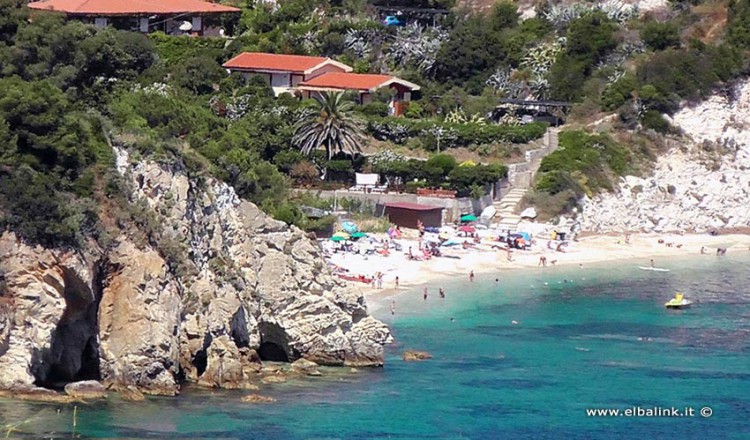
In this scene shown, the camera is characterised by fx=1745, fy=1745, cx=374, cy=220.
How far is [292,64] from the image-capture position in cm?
7869

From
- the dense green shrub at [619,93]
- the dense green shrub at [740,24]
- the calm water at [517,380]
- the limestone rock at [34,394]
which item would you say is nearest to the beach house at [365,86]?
the dense green shrub at [619,93]

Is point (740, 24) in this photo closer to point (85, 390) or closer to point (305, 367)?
point (305, 367)

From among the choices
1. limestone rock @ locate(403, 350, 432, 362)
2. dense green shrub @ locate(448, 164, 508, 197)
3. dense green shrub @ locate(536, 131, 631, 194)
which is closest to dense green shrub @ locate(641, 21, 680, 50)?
dense green shrub @ locate(536, 131, 631, 194)

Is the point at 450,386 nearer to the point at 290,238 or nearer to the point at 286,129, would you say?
the point at 290,238

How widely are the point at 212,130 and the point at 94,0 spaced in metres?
21.7

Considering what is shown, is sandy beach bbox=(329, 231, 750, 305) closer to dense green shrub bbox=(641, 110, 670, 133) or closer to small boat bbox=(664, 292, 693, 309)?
dense green shrub bbox=(641, 110, 670, 133)

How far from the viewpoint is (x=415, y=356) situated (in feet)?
155

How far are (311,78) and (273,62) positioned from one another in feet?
6.14

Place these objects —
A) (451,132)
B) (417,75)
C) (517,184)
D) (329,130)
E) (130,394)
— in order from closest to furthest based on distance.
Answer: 1. (130,394)
2. (329,130)
3. (517,184)
4. (451,132)
5. (417,75)

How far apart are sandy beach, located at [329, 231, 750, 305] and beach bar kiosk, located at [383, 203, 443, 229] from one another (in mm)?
806

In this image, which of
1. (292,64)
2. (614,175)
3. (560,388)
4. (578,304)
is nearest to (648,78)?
(614,175)

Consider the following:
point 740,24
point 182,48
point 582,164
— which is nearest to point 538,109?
point 582,164

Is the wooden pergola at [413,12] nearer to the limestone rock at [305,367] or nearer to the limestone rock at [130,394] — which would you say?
the limestone rock at [305,367]

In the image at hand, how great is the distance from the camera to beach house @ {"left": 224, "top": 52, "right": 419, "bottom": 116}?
254 ft
